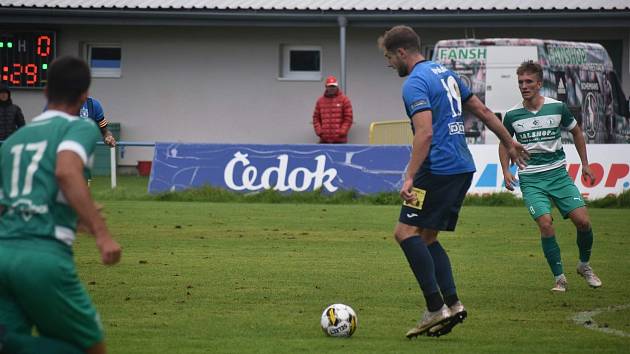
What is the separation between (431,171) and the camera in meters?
8.59

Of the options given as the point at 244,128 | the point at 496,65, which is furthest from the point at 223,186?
the point at 244,128

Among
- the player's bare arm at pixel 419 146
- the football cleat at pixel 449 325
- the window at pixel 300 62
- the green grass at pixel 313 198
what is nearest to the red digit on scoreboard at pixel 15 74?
the window at pixel 300 62

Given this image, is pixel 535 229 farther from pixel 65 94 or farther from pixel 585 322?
pixel 65 94

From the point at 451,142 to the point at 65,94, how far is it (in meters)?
3.67

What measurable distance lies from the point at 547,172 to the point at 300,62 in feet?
63.2

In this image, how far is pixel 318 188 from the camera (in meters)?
21.4

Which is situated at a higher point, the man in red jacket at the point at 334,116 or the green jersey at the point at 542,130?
the man in red jacket at the point at 334,116

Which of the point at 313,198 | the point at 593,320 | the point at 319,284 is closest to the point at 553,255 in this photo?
the point at 593,320

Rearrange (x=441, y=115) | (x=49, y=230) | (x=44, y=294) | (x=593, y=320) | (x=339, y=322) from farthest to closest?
(x=593, y=320)
(x=441, y=115)
(x=339, y=322)
(x=49, y=230)
(x=44, y=294)

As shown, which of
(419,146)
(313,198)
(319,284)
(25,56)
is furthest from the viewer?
(25,56)

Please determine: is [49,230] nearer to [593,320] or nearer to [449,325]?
[449,325]

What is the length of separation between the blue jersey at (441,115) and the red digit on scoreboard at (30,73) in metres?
21.6

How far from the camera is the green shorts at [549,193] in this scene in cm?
1129

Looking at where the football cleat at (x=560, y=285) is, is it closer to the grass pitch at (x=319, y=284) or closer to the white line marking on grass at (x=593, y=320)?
the grass pitch at (x=319, y=284)
